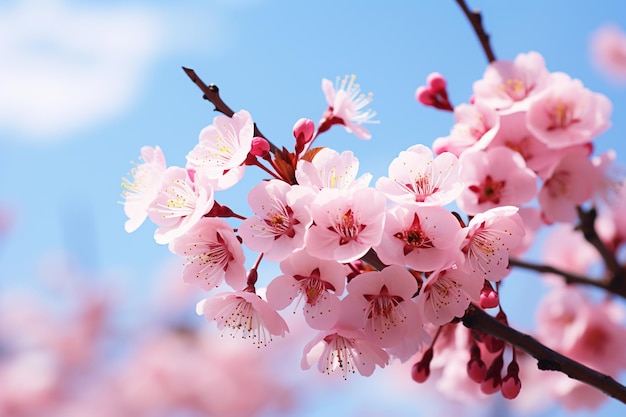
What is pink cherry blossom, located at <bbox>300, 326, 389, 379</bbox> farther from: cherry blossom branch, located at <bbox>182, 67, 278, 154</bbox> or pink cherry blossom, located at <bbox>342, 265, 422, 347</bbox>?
cherry blossom branch, located at <bbox>182, 67, 278, 154</bbox>

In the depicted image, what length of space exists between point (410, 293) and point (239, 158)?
40cm

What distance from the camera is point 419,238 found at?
1.08 m

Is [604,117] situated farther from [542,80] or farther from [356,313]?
[356,313]

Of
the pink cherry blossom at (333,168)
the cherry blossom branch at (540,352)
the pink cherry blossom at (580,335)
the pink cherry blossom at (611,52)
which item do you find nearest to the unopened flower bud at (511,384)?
the cherry blossom branch at (540,352)

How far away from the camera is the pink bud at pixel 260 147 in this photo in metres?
1.16

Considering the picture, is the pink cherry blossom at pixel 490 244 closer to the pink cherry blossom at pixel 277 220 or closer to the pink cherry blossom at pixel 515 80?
the pink cherry blossom at pixel 277 220

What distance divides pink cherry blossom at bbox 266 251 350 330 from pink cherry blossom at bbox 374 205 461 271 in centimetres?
9

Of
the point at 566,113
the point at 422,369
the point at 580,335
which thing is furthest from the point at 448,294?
the point at 580,335

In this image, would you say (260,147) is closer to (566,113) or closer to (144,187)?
(144,187)

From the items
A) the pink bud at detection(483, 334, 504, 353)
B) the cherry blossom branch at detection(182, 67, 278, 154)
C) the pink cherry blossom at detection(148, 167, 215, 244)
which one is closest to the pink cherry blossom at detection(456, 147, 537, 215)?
the pink bud at detection(483, 334, 504, 353)

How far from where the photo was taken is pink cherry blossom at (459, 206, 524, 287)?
1.11m

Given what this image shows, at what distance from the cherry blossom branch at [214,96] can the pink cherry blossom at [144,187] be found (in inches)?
6.9

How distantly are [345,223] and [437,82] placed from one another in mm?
886

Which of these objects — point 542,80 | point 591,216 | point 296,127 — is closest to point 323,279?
point 296,127
